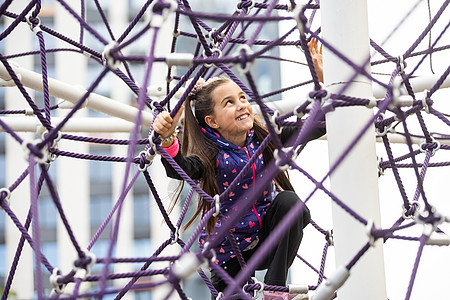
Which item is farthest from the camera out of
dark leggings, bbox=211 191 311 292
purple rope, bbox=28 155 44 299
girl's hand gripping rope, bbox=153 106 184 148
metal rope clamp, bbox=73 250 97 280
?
dark leggings, bbox=211 191 311 292

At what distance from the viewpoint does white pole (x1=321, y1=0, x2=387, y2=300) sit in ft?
2.46

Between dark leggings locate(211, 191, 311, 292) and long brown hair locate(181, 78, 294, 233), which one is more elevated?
long brown hair locate(181, 78, 294, 233)

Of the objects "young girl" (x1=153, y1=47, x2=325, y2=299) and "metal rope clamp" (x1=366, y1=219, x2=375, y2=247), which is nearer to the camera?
"metal rope clamp" (x1=366, y1=219, x2=375, y2=247)

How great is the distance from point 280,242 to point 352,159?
25 cm

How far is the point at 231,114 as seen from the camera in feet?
3.48

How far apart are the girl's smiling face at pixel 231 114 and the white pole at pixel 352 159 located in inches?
10.7

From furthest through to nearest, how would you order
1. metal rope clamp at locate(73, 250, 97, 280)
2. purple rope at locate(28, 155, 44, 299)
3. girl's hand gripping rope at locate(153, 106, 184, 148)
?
girl's hand gripping rope at locate(153, 106, 184, 148) < metal rope clamp at locate(73, 250, 97, 280) < purple rope at locate(28, 155, 44, 299)

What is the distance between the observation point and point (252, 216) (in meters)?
1.03

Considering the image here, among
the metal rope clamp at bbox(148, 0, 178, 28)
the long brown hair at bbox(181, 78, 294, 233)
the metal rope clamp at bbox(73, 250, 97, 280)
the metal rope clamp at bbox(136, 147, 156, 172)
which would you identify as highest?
the long brown hair at bbox(181, 78, 294, 233)

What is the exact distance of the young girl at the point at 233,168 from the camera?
38.9 inches

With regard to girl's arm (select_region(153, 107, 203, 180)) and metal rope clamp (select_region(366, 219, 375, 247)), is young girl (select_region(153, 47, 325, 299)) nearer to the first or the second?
girl's arm (select_region(153, 107, 203, 180))

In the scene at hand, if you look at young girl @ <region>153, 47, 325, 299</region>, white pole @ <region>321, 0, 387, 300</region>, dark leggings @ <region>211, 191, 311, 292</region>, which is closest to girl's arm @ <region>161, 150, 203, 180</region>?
young girl @ <region>153, 47, 325, 299</region>

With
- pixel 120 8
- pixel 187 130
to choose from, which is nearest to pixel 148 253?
pixel 120 8

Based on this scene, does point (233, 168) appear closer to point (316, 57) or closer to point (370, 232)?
point (316, 57)
